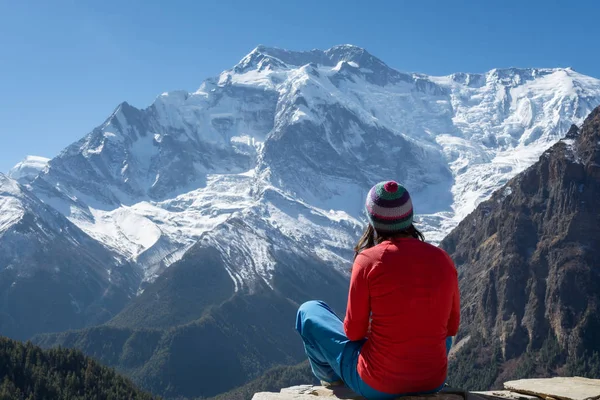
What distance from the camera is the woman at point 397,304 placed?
470 inches

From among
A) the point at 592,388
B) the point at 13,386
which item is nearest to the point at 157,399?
the point at 13,386

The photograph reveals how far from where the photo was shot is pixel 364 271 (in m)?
12.0

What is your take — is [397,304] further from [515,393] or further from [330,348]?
[515,393]

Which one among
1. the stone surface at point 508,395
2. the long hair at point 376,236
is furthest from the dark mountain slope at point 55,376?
the long hair at point 376,236

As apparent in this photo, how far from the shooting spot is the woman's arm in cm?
1205

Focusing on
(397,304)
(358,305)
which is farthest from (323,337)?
(397,304)

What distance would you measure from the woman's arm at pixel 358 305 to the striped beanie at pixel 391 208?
0.82 m

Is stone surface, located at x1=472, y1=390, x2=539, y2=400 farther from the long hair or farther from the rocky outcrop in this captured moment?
the long hair

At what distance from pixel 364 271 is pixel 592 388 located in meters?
6.86

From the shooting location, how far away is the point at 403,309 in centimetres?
1198

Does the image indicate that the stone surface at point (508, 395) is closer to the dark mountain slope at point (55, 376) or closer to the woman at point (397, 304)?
the woman at point (397, 304)

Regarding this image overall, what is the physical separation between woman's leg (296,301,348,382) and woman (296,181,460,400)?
0.59 metres

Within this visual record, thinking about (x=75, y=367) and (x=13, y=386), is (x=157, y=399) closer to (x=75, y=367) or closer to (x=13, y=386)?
(x=75, y=367)

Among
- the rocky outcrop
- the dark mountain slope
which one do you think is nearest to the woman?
the rocky outcrop
